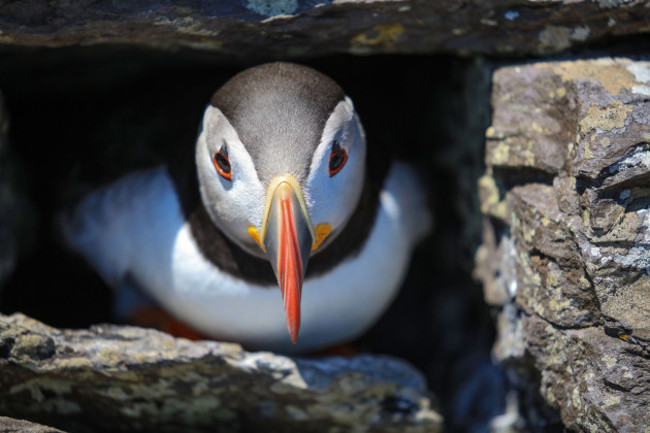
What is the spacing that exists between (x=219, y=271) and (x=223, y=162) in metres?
0.48

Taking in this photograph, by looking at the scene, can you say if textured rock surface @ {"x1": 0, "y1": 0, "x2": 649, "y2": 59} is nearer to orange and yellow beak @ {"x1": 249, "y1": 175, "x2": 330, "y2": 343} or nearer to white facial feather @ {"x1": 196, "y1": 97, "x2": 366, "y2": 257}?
white facial feather @ {"x1": 196, "y1": 97, "x2": 366, "y2": 257}

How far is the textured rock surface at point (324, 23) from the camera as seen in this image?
217 centimetres

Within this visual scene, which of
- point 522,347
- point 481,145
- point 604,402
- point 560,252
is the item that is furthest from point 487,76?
point 604,402

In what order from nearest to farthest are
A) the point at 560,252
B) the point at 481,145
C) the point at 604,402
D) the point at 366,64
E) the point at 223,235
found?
the point at 604,402, the point at 560,252, the point at 223,235, the point at 481,145, the point at 366,64

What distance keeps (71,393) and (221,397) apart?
50 centimetres

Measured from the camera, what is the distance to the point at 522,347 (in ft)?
7.68

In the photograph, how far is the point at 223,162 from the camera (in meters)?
2.24

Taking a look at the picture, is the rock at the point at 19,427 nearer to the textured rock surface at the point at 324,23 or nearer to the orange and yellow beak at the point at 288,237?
the orange and yellow beak at the point at 288,237

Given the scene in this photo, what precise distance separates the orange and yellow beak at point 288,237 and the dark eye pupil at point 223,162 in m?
0.23

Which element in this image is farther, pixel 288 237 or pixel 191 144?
pixel 191 144

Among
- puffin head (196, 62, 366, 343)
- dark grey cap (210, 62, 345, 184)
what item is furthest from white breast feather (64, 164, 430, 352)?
dark grey cap (210, 62, 345, 184)

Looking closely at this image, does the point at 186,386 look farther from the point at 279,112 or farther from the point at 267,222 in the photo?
the point at 279,112

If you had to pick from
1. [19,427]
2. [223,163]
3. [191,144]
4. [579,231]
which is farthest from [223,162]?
[579,231]

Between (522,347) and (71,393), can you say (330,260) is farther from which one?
(71,393)
